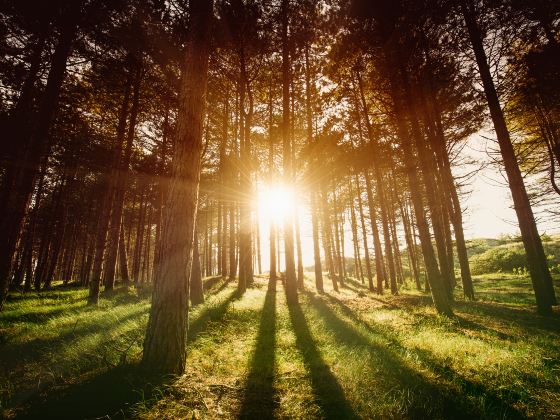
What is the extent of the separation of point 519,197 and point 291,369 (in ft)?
28.2

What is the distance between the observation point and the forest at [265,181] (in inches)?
138

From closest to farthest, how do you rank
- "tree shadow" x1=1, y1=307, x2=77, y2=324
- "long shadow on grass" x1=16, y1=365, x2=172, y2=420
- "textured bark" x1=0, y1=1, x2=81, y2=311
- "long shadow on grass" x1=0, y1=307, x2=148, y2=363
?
1. "long shadow on grass" x1=16, y1=365, x2=172, y2=420
2. "long shadow on grass" x1=0, y1=307, x2=148, y2=363
3. "textured bark" x1=0, y1=1, x2=81, y2=311
4. "tree shadow" x1=1, y1=307, x2=77, y2=324

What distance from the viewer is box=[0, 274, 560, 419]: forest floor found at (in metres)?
3.02

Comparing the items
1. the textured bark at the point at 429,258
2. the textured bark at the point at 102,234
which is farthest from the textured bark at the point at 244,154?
the textured bark at the point at 429,258

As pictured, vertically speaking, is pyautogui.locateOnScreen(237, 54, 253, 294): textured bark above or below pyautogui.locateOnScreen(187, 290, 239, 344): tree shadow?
above

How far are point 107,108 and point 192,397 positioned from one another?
13633mm

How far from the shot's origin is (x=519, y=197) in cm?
811

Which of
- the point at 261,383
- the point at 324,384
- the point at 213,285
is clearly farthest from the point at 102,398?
the point at 213,285

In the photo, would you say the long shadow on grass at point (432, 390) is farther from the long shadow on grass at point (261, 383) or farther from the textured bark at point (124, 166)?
the textured bark at point (124, 166)

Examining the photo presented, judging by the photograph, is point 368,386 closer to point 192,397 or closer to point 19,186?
point 192,397

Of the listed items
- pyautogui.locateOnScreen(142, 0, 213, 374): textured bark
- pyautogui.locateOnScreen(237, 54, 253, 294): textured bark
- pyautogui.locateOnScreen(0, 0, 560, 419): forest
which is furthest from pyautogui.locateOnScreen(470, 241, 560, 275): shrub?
pyautogui.locateOnScreen(142, 0, 213, 374): textured bark

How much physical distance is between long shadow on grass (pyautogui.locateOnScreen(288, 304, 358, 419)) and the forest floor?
20 millimetres

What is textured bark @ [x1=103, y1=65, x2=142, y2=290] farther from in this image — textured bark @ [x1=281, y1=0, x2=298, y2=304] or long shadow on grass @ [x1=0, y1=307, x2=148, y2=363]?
textured bark @ [x1=281, y1=0, x2=298, y2=304]

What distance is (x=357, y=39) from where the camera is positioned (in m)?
9.66
